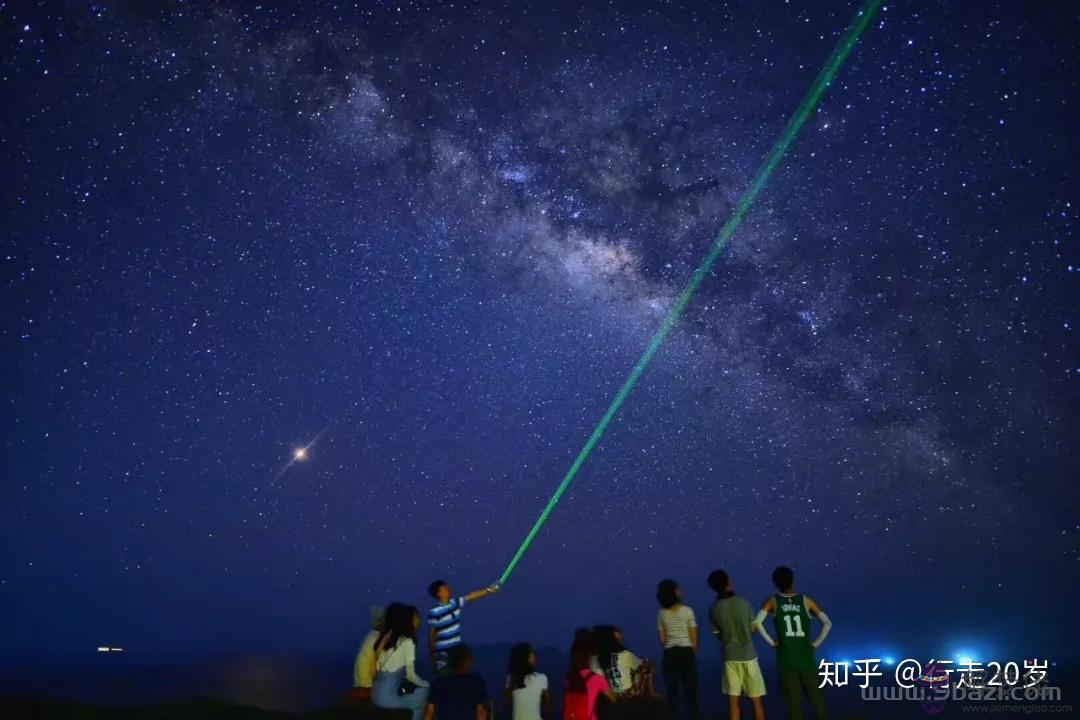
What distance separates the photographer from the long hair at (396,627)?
670 centimetres

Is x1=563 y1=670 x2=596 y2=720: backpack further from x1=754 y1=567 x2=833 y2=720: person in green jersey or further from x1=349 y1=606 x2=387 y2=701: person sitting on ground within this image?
x1=754 y1=567 x2=833 y2=720: person in green jersey

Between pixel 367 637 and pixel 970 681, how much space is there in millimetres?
15101

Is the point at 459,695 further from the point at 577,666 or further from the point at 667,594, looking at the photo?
the point at 667,594

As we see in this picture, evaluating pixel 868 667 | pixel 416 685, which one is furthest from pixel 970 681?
pixel 416 685

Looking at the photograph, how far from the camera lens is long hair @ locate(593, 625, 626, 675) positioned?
25.0 ft

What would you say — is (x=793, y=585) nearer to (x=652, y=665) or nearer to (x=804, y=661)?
(x=804, y=661)

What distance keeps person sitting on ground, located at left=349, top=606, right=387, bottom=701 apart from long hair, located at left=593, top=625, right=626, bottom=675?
7.92ft

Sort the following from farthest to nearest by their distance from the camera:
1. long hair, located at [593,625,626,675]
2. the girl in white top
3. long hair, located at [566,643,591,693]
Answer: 1. the girl in white top
2. long hair, located at [593,625,626,675]
3. long hair, located at [566,643,591,693]

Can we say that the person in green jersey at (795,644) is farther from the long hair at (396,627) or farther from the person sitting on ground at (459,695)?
the long hair at (396,627)

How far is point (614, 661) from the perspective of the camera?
7746 mm

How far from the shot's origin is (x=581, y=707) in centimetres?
667

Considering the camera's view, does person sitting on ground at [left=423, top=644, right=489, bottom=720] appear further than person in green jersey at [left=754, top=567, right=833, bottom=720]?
No

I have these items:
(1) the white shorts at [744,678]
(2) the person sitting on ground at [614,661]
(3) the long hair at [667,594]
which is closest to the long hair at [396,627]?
(2) the person sitting on ground at [614,661]

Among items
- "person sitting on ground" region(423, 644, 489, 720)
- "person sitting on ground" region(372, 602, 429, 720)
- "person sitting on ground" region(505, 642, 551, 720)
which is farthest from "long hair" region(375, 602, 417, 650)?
"person sitting on ground" region(505, 642, 551, 720)
